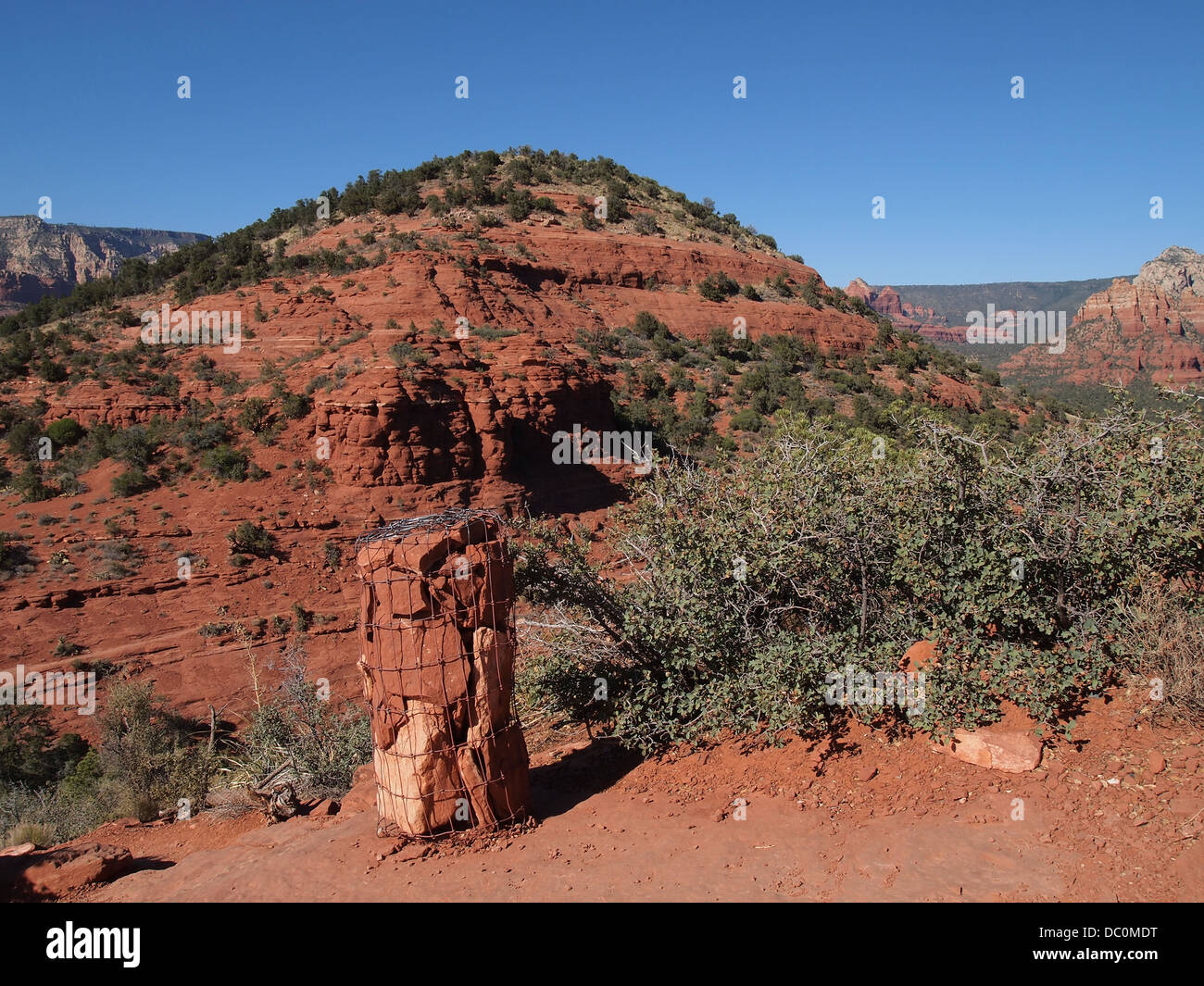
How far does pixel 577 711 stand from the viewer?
688cm

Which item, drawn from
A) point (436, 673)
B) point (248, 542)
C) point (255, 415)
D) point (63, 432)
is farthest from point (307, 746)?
point (63, 432)

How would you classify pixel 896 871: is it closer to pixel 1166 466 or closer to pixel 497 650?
pixel 497 650

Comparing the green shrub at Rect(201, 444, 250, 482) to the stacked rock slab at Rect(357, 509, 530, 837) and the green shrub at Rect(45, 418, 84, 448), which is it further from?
the stacked rock slab at Rect(357, 509, 530, 837)

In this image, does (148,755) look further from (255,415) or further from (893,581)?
(255,415)

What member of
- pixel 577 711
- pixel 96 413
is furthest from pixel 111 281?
pixel 577 711

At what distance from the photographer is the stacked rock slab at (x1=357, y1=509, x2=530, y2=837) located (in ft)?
15.5

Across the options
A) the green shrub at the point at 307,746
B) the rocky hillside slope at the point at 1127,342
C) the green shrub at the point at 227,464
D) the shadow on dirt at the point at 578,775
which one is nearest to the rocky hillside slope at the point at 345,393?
the green shrub at the point at 227,464

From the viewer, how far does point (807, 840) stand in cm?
451

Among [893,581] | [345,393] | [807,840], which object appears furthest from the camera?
[345,393]

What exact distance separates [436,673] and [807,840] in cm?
266

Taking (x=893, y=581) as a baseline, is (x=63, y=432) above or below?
A: above

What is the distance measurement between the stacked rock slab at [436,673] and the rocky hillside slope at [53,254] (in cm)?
9348
